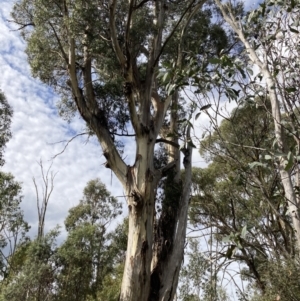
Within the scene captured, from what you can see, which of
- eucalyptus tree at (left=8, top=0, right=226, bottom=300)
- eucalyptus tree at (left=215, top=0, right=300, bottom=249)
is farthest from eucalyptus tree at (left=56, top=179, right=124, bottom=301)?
eucalyptus tree at (left=215, top=0, right=300, bottom=249)

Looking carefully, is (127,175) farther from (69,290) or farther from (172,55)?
(69,290)

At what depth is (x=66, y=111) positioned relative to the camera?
7.84 metres

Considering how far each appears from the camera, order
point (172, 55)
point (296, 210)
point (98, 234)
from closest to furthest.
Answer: point (296, 210) → point (172, 55) → point (98, 234)

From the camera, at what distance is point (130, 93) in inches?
234

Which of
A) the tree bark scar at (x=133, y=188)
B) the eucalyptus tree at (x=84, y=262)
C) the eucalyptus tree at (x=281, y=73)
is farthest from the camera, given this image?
the eucalyptus tree at (x=84, y=262)

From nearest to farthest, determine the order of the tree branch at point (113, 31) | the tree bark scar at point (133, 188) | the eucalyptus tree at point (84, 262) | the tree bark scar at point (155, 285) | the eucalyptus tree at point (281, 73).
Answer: the eucalyptus tree at point (281, 73) < the tree branch at point (113, 31) < the tree bark scar at point (133, 188) < the tree bark scar at point (155, 285) < the eucalyptus tree at point (84, 262)

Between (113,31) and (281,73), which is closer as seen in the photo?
(281,73)

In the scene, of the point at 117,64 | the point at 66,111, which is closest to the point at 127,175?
the point at 117,64

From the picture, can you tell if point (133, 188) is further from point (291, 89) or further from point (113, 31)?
point (291, 89)

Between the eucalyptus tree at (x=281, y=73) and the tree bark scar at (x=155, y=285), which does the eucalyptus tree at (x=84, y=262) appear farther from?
the eucalyptus tree at (x=281, y=73)

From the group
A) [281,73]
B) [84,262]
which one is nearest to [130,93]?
[281,73]

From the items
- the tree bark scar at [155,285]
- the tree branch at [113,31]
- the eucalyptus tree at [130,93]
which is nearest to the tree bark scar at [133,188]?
the eucalyptus tree at [130,93]

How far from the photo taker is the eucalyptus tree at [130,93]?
564 cm

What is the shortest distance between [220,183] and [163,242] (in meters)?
4.40
